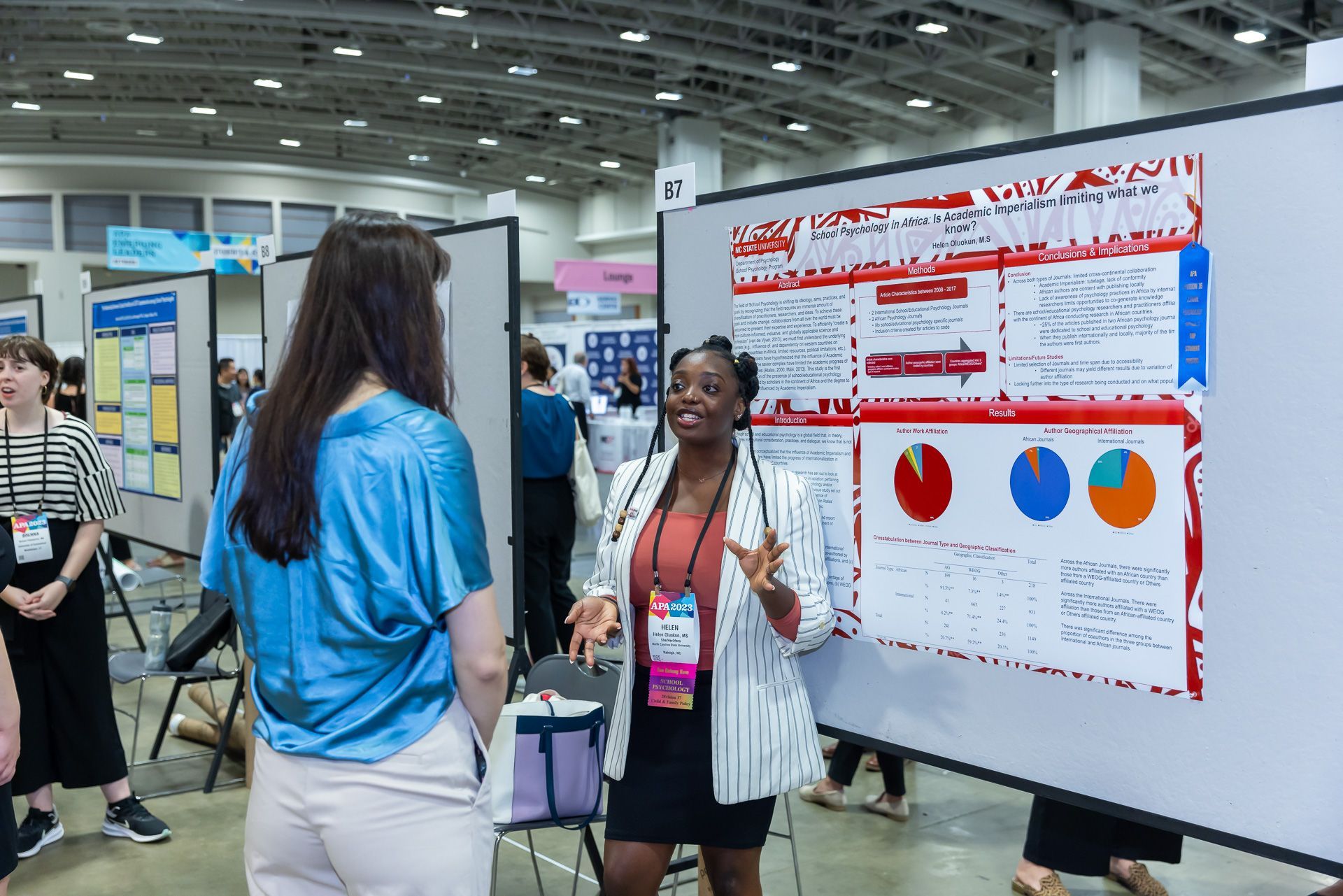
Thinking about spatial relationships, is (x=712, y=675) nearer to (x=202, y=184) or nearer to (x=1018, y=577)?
(x=1018, y=577)

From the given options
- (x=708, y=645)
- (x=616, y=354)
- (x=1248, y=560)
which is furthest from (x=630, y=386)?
(x=1248, y=560)

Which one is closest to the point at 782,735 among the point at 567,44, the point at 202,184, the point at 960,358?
the point at 960,358

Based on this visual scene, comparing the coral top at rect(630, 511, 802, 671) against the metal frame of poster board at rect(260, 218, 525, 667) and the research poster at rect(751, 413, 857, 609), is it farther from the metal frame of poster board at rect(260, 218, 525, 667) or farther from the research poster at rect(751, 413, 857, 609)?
the metal frame of poster board at rect(260, 218, 525, 667)

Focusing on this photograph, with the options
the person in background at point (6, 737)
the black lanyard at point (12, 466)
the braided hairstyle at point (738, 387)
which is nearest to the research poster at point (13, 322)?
the black lanyard at point (12, 466)

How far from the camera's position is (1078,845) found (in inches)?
113

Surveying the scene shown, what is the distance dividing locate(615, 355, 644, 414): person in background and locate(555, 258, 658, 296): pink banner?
3.94m

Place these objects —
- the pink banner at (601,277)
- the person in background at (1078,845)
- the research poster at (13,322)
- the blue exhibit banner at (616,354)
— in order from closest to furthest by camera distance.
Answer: the person in background at (1078,845) → the research poster at (13,322) → the blue exhibit banner at (616,354) → the pink banner at (601,277)

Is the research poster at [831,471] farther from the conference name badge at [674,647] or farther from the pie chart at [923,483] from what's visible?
the conference name badge at [674,647]

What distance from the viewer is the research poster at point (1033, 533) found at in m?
1.65

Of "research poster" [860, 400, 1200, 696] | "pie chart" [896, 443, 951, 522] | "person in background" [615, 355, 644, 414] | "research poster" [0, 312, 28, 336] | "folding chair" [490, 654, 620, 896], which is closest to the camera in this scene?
"research poster" [860, 400, 1200, 696]

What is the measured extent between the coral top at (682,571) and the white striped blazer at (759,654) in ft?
0.06

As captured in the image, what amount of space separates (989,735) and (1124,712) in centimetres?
26

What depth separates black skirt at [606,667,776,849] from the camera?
2068 millimetres

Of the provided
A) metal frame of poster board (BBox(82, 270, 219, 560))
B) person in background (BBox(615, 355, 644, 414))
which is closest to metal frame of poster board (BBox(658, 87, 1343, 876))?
metal frame of poster board (BBox(82, 270, 219, 560))
